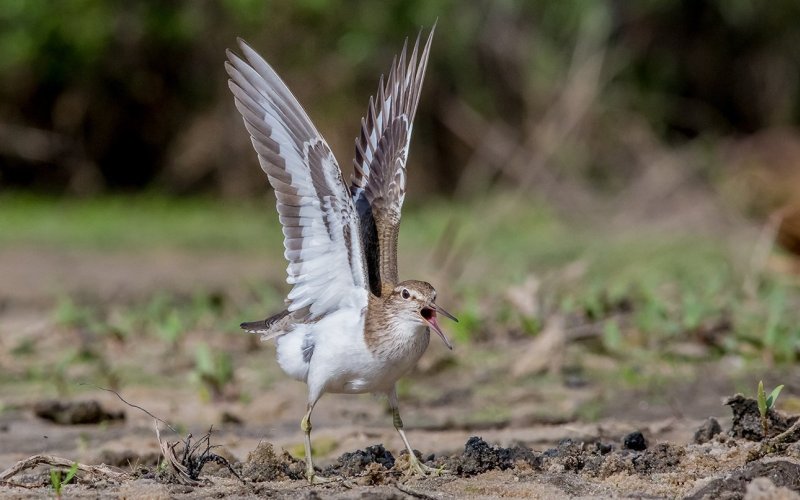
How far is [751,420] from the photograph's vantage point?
14.8 feet

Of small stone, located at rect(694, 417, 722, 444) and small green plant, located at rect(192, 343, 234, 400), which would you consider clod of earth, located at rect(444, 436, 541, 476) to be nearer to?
small stone, located at rect(694, 417, 722, 444)

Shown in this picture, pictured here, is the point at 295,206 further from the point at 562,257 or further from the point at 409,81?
the point at 562,257

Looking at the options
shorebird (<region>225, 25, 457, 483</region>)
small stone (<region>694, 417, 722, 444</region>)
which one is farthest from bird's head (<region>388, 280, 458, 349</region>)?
small stone (<region>694, 417, 722, 444</region>)

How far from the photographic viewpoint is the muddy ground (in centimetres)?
409

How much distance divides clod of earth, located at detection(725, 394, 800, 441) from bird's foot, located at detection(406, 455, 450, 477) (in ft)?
3.56

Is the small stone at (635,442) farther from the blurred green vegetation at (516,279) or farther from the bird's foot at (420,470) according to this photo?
the blurred green vegetation at (516,279)

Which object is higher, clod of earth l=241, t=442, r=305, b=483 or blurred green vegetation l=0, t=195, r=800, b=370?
blurred green vegetation l=0, t=195, r=800, b=370

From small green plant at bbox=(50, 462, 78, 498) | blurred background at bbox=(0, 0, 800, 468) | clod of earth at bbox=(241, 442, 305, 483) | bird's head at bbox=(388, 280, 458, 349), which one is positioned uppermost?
blurred background at bbox=(0, 0, 800, 468)

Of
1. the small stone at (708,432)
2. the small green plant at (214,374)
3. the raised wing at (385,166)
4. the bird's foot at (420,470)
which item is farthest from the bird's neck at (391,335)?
the small green plant at (214,374)

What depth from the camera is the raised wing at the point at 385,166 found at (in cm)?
486

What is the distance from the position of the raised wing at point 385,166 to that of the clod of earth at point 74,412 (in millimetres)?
1551

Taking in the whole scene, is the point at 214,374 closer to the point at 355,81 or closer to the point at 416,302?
the point at 416,302

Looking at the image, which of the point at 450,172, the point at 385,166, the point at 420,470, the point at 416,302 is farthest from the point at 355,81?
the point at 420,470

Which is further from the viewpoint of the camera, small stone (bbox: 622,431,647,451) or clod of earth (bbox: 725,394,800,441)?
small stone (bbox: 622,431,647,451)
